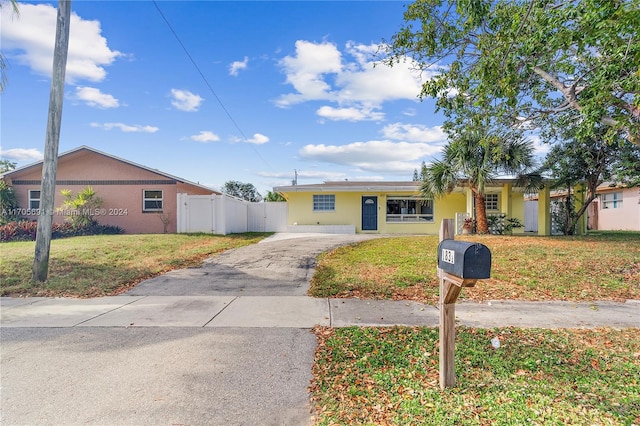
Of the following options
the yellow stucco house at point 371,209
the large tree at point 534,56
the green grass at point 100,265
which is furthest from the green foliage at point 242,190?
the large tree at point 534,56

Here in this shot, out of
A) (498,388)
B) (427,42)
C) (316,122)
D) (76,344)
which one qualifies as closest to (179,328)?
(76,344)

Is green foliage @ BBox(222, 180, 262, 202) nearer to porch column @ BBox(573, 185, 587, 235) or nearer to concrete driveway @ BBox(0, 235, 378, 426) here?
porch column @ BBox(573, 185, 587, 235)

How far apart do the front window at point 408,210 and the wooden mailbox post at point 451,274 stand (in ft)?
56.8

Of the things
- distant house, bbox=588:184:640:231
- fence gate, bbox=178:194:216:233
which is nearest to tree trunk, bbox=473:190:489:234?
distant house, bbox=588:184:640:231

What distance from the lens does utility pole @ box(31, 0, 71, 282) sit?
7.56 metres

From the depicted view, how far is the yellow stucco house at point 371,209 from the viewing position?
778 inches

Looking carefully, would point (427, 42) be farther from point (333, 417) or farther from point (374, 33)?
point (333, 417)

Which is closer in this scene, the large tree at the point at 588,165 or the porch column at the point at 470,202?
the large tree at the point at 588,165

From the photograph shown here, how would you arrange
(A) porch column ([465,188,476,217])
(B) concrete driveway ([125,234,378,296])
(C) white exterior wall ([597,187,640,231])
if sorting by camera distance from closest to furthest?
1. (B) concrete driveway ([125,234,378,296])
2. (A) porch column ([465,188,476,217])
3. (C) white exterior wall ([597,187,640,231])

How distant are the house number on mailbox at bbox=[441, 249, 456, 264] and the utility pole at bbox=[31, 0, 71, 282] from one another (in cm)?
831

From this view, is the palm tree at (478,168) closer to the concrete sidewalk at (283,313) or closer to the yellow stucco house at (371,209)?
the yellow stucco house at (371,209)

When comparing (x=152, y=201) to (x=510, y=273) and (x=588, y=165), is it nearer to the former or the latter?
(x=510, y=273)

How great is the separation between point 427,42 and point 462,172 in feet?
27.9

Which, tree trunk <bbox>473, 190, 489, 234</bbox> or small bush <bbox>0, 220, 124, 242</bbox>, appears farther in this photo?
tree trunk <bbox>473, 190, 489, 234</bbox>
